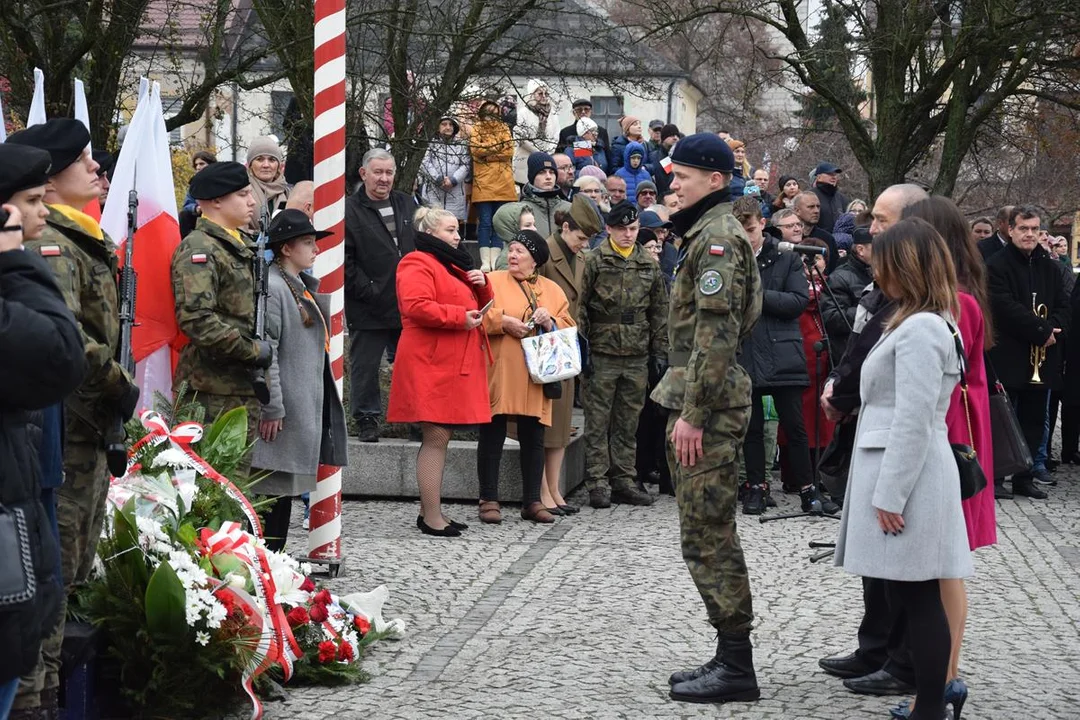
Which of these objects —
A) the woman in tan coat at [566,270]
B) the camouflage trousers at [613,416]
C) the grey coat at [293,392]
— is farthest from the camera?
the camouflage trousers at [613,416]

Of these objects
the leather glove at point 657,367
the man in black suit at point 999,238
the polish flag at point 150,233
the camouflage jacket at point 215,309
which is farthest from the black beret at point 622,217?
the camouflage jacket at point 215,309

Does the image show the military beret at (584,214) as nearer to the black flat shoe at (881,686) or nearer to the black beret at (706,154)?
the black beret at (706,154)

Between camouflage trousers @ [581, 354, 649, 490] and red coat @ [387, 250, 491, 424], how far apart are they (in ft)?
5.00

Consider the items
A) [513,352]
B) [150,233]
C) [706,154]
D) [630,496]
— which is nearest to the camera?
[706,154]

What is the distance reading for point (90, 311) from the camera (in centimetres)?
525

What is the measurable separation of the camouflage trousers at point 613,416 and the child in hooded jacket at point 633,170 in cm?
707

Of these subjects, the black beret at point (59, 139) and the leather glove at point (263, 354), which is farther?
the leather glove at point (263, 354)

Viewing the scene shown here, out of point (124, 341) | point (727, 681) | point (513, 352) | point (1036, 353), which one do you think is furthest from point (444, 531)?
point (1036, 353)

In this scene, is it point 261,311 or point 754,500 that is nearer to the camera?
point 261,311

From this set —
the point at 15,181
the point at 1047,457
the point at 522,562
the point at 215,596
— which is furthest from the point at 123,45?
the point at 15,181

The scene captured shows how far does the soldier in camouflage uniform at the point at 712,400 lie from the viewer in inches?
230

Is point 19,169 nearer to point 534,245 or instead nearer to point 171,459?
point 171,459

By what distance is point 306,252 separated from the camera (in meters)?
7.81

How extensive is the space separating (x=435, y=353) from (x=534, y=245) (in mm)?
1181
